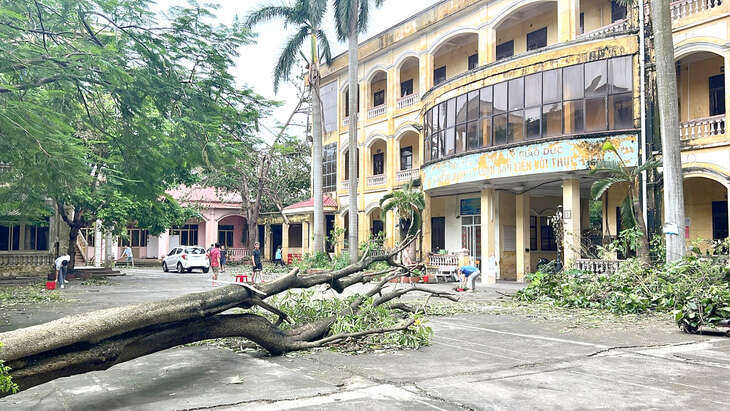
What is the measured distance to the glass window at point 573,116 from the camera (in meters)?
18.4

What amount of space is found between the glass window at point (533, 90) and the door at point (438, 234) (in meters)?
9.87

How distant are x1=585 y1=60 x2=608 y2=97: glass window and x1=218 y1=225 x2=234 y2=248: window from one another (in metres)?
34.7

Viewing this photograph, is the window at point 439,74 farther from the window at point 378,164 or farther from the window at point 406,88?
the window at point 378,164

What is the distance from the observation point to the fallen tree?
494 centimetres

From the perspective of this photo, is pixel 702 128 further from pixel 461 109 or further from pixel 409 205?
pixel 409 205

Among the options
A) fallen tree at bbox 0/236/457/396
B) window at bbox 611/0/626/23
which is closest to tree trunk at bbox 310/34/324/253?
window at bbox 611/0/626/23

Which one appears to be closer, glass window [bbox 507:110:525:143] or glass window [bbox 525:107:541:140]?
glass window [bbox 525:107:541:140]

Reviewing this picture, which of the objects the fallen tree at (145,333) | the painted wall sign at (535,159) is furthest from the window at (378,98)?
the fallen tree at (145,333)

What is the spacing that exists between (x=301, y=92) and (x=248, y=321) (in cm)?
3190

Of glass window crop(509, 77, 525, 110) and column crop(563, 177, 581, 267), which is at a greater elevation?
glass window crop(509, 77, 525, 110)

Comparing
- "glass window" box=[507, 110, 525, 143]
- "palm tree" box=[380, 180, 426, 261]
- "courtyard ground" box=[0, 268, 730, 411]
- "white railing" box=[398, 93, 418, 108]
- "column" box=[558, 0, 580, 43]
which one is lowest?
"courtyard ground" box=[0, 268, 730, 411]

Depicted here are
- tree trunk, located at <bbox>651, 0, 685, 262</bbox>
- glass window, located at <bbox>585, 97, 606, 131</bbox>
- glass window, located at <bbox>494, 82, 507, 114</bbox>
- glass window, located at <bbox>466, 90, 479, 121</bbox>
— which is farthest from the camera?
glass window, located at <bbox>466, 90, 479, 121</bbox>

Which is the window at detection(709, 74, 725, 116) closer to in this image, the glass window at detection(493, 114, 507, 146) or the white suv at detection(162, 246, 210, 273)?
the glass window at detection(493, 114, 507, 146)

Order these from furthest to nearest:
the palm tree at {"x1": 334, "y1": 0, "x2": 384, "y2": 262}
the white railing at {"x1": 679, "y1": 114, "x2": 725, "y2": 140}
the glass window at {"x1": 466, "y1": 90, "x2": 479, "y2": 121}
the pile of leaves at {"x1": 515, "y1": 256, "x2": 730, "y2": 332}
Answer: the palm tree at {"x1": 334, "y1": 0, "x2": 384, "y2": 262} < the glass window at {"x1": 466, "y1": 90, "x2": 479, "y2": 121} < the white railing at {"x1": 679, "y1": 114, "x2": 725, "y2": 140} < the pile of leaves at {"x1": 515, "y1": 256, "x2": 730, "y2": 332}
